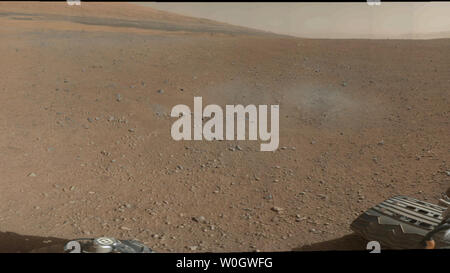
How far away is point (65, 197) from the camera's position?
4.32 meters

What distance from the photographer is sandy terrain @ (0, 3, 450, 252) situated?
156 inches

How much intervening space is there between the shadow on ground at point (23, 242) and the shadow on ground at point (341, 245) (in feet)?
7.83

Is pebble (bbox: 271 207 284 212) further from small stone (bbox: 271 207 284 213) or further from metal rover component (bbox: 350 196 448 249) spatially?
metal rover component (bbox: 350 196 448 249)

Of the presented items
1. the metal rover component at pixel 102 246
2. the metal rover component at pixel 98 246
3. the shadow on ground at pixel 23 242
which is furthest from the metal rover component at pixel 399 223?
the shadow on ground at pixel 23 242

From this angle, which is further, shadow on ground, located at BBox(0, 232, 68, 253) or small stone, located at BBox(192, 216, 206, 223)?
small stone, located at BBox(192, 216, 206, 223)

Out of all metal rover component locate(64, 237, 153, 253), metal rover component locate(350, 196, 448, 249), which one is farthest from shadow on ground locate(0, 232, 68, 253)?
metal rover component locate(350, 196, 448, 249)

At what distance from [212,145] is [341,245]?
2.62 meters

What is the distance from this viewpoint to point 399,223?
122 inches

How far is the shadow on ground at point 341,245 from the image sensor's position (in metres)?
3.58

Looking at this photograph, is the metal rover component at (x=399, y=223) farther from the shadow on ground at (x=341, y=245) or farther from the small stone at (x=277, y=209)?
the small stone at (x=277, y=209)

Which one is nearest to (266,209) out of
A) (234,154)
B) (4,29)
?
(234,154)

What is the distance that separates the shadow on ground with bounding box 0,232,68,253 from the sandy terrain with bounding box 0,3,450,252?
15 mm

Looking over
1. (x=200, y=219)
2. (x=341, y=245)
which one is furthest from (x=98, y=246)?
(x=341, y=245)
